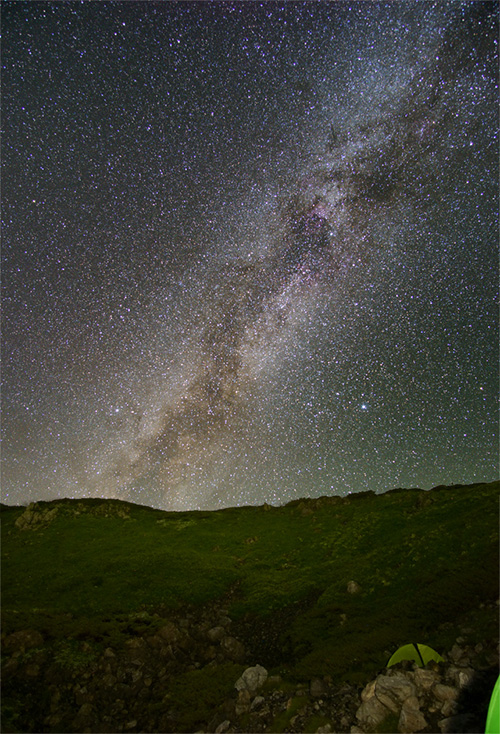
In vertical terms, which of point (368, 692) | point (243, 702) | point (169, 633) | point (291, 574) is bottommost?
point (243, 702)

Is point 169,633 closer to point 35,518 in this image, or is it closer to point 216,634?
point 216,634

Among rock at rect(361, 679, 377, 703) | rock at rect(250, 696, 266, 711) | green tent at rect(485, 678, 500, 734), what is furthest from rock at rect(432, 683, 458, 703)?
rock at rect(250, 696, 266, 711)

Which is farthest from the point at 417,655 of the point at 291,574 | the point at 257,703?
the point at 291,574

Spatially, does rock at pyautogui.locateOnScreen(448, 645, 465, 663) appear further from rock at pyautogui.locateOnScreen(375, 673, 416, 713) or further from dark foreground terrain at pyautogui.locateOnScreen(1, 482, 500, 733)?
rock at pyautogui.locateOnScreen(375, 673, 416, 713)

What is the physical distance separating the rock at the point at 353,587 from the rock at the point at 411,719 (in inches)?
379

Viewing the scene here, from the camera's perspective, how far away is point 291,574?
2103 centimetres

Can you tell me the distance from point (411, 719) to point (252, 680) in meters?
5.45

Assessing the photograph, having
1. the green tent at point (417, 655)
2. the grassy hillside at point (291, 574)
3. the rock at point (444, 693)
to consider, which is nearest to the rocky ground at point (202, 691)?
the rock at point (444, 693)

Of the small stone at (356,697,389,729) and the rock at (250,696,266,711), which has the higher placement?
the small stone at (356,697,389,729)

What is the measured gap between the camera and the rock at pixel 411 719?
23.4 ft

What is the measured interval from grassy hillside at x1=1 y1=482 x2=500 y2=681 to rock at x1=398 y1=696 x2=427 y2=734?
2.51m

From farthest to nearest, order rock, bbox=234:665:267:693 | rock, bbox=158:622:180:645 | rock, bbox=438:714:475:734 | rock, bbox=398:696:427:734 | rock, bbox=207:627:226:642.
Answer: rock, bbox=207:627:226:642, rock, bbox=158:622:180:645, rock, bbox=234:665:267:693, rock, bbox=398:696:427:734, rock, bbox=438:714:475:734

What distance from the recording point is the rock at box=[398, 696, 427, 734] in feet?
23.4

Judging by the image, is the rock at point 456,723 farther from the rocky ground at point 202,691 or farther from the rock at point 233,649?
the rock at point 233,649
